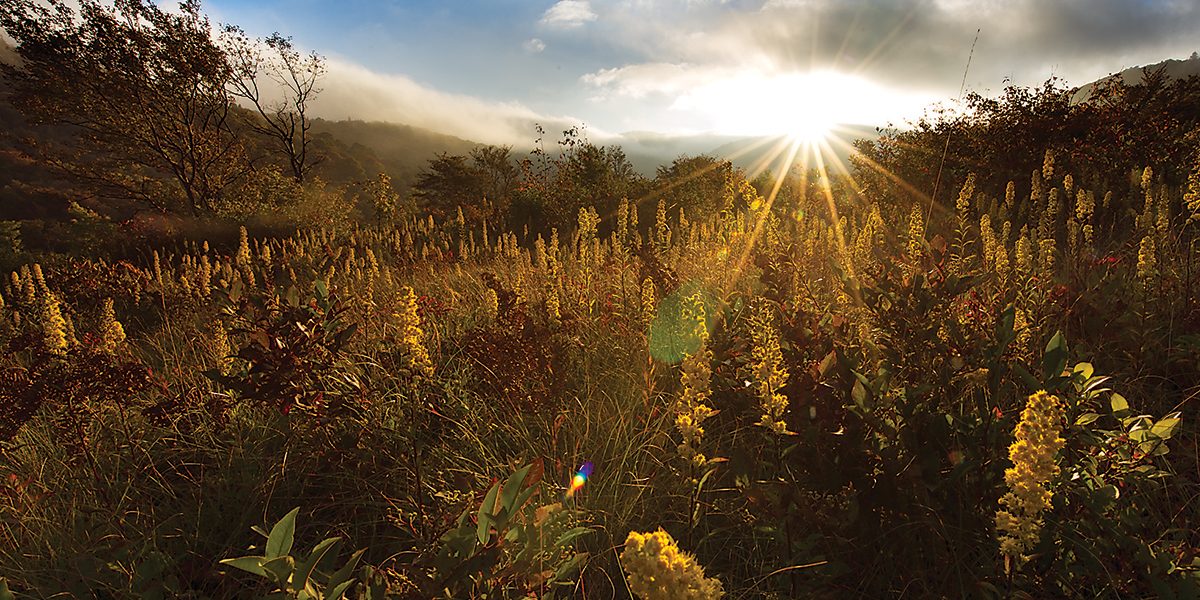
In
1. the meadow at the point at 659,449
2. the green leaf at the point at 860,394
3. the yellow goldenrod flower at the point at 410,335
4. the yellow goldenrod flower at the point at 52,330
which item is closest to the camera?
the meadow at the point at 659,449

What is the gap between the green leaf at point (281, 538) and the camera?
890mm

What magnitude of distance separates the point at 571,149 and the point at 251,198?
28.7ft

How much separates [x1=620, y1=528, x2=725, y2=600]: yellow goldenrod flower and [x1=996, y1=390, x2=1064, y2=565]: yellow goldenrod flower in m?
0.72

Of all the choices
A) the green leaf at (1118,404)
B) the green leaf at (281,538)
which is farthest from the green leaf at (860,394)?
the green leaf at (281,538)

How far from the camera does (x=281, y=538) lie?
0.90 meters

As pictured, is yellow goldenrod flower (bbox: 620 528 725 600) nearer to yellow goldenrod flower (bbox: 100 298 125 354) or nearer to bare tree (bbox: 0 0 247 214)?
yellow goldenrod flower (bbox: 100 298 125 354)

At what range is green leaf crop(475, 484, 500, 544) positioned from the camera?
1023mm

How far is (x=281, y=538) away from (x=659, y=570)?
65cm

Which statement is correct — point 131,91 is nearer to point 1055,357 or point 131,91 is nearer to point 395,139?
point 1055,357

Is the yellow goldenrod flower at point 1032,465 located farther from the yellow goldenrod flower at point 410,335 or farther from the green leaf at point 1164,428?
the yellow goldenrod flower at point 410,335

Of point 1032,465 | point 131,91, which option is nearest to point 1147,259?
point 1032,465

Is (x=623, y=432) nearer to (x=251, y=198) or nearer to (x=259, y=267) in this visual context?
(x=259, y=267)

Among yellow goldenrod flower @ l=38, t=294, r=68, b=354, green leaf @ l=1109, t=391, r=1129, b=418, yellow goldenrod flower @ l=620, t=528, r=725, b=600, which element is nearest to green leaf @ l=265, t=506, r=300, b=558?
yellow goldenrod flower @ l=620, t=528, r=725, b=600

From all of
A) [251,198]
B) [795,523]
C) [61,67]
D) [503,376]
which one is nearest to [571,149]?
[251,198]
